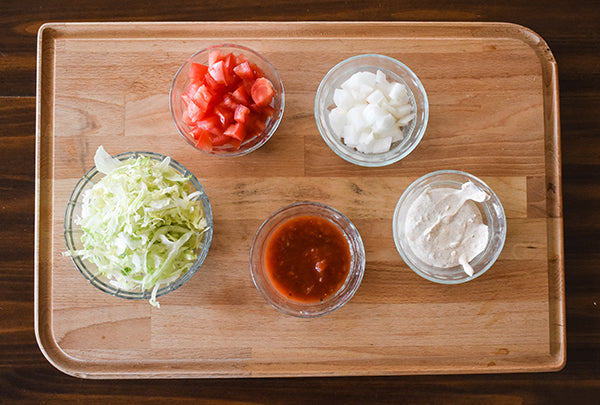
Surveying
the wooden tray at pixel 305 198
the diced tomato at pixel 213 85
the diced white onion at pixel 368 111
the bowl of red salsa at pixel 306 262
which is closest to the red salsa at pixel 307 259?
the bowl of red salsa at pixel 306 262

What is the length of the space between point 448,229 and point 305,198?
2.03 feet

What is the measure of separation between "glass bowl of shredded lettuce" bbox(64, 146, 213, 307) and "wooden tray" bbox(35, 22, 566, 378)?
13 centimetres

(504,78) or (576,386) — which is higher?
(504,78)

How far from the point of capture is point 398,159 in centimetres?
210

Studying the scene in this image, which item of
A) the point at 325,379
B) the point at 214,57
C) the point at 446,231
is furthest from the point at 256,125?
the point at 325,379

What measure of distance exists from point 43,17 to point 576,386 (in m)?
3.07

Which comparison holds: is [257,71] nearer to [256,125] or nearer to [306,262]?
[256,125]

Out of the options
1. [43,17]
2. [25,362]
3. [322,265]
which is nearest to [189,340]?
[322,265]

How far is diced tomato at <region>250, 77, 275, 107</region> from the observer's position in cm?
201

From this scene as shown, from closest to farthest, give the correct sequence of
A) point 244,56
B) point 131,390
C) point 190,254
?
1. point 190,254
2. point 244,56
3. point 131,390

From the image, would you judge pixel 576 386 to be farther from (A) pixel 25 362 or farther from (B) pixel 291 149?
(A) pixel 25 362

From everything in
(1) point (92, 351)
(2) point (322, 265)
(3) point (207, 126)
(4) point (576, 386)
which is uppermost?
(3) point (207, 126)

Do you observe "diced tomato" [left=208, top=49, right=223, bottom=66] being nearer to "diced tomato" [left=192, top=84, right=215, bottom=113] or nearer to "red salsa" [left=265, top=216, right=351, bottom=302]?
"diced tomato" [left=192, top=84, right=215, bottom=113]

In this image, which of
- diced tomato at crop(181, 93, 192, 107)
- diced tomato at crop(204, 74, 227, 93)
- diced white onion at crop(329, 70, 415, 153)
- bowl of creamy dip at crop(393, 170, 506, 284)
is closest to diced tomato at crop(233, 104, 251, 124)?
diced tomato at crop(204, 74, 227, 93)
